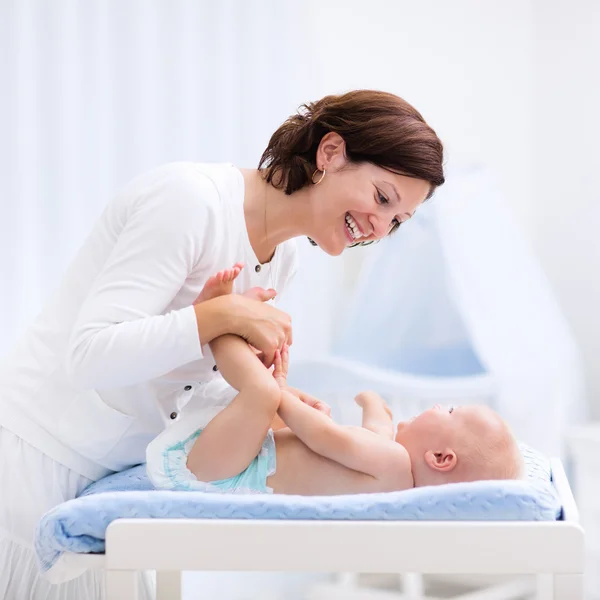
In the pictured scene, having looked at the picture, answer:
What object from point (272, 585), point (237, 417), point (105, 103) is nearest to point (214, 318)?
point (237, 417)

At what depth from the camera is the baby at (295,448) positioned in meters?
1.19

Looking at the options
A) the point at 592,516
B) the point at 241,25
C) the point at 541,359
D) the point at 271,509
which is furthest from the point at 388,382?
the point at 271,509

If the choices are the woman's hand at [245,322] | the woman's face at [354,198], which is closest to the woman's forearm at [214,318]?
the woman's hand at [245,322]

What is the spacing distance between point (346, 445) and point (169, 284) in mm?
359

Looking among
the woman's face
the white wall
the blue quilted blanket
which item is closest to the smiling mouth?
the woman's face

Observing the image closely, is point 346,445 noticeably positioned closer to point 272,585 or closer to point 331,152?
point 331,152

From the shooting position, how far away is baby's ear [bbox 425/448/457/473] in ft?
4.12

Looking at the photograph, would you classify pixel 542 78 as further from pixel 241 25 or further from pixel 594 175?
pixel 241 25

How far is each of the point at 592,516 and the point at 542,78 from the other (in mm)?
2094

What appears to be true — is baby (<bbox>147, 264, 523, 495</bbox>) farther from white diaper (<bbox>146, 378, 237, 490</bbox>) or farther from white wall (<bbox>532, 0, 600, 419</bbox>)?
white wall (<bbox>532, 0, 600, 419</bbox>)

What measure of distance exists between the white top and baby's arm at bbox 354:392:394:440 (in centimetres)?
28

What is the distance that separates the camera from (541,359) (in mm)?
2686

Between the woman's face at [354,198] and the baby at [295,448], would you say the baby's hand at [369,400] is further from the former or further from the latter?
the woman's face at [354,198]

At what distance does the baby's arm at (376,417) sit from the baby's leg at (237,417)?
254 mm
